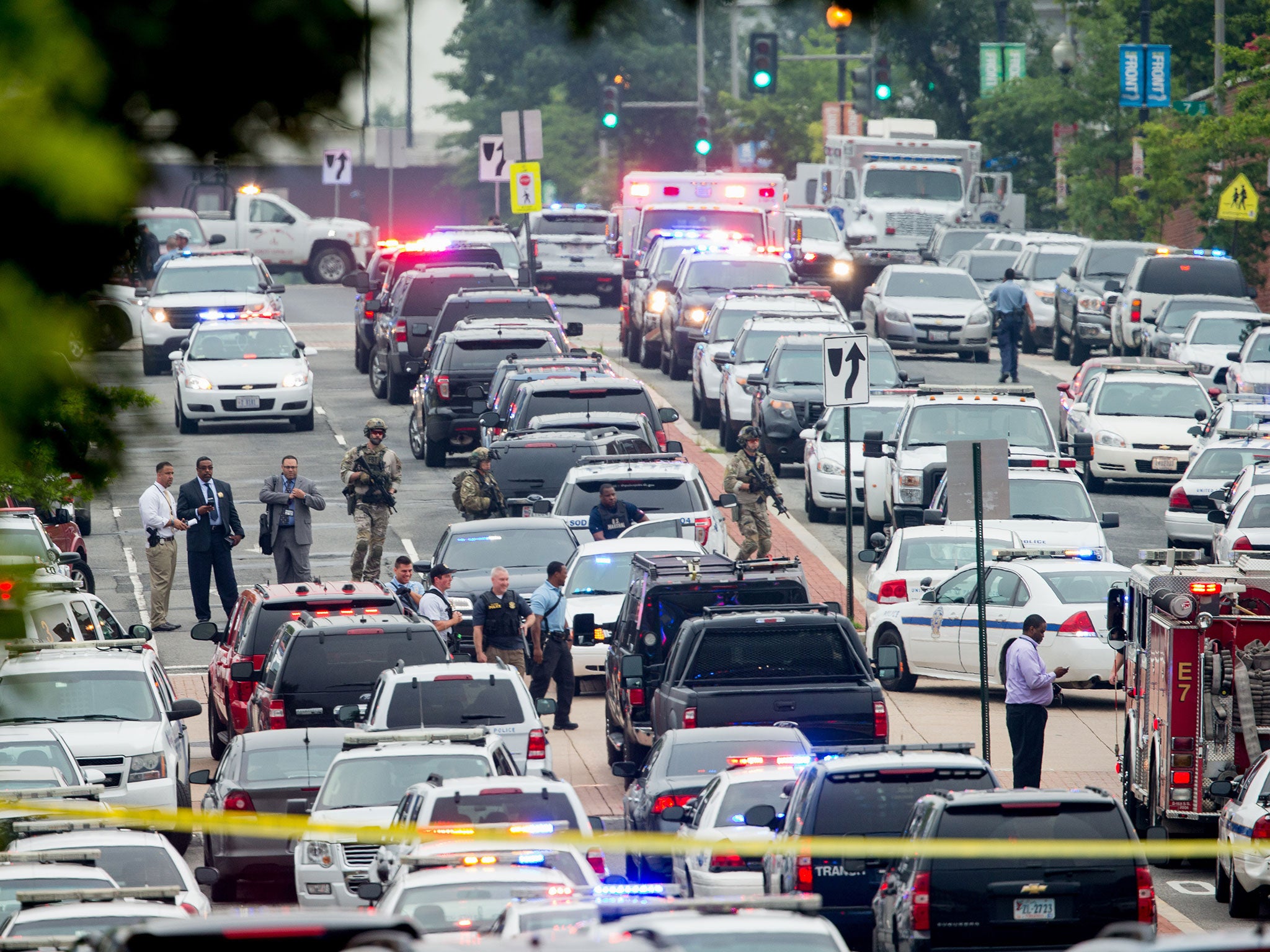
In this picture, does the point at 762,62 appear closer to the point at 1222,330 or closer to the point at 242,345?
the point at 1222,330

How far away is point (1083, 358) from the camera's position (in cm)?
4366

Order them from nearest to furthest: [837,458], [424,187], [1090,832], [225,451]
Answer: [1090,832] < [837,458] < [225,451] < [424,187]

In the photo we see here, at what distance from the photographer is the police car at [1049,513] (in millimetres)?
24531

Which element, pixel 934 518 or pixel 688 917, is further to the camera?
pixel 934 518

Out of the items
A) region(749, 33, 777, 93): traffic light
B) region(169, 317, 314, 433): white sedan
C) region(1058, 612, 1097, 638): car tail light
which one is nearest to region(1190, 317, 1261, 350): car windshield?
region(169, 317, 314, 433): white sedan

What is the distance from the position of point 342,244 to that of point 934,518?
31.0m

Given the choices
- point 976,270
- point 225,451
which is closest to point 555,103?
point 976,270

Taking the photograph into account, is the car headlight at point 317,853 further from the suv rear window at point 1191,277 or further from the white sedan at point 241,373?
the suv rear window at point 1191,277

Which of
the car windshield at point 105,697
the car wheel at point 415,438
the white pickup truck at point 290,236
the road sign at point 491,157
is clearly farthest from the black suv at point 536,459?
the white pickup truck at point 290,236

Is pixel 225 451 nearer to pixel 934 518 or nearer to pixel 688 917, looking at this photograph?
pixel 934 518

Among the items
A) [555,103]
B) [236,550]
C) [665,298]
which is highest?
[555,103]

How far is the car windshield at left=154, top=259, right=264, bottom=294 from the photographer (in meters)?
39.7

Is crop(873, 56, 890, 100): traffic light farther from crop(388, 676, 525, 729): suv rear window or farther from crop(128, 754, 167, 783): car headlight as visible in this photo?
crop(128, 754, 167, 783): car headlight

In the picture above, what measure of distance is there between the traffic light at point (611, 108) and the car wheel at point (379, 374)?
19205mm
